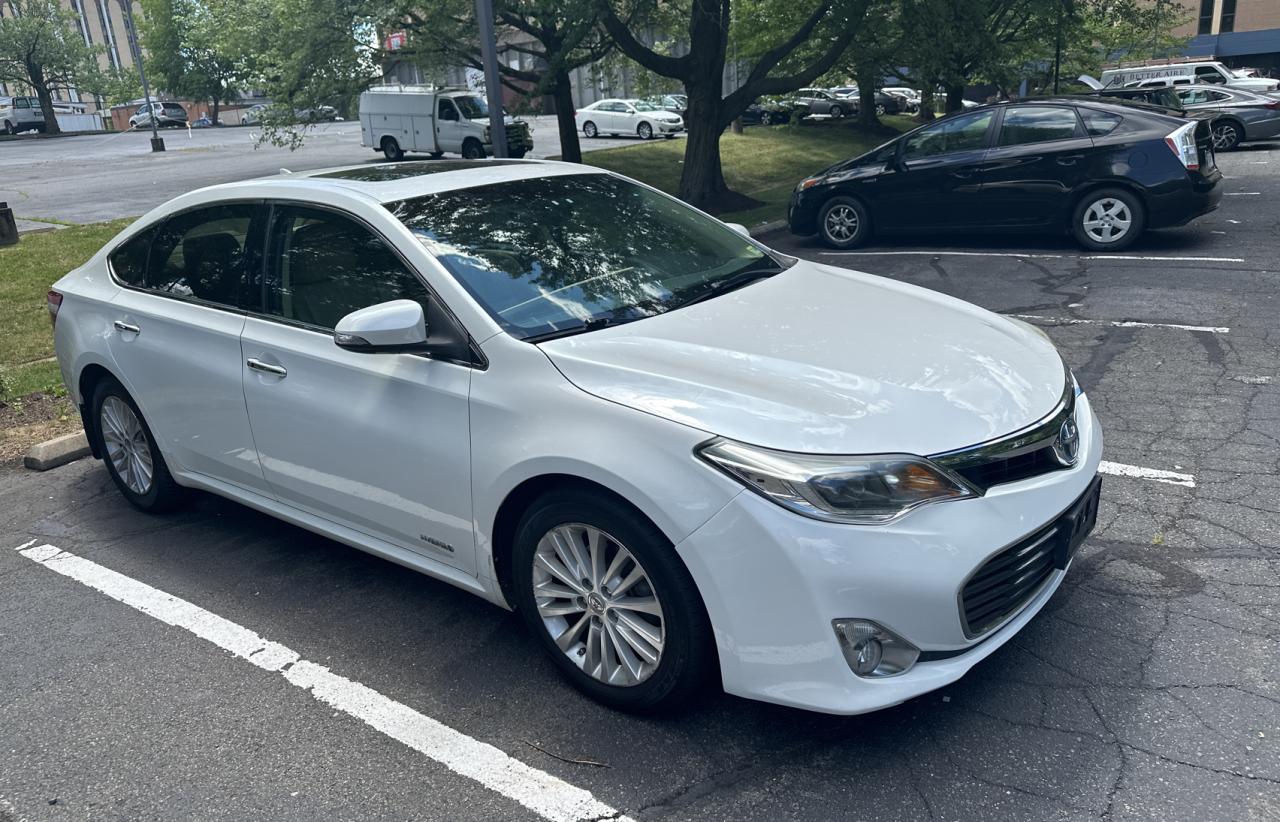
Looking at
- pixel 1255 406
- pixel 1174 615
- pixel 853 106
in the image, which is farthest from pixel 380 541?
pixel 853 106

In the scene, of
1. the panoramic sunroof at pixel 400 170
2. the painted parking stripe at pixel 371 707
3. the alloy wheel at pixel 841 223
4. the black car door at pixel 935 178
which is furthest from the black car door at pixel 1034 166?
the painted parking stripe at pixel 371 707

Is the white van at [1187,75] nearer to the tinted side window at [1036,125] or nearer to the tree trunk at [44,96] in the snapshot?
the tinted side window at [1036,125]

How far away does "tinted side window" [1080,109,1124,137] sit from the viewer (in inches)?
393

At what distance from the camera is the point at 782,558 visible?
2727mm

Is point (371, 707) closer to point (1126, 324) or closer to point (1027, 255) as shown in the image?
point (1126, 324)

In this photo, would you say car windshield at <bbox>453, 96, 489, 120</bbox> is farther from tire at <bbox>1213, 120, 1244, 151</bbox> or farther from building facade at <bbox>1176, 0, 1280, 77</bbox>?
building facade at <bbox>1176, 0, 1280, 77</bbox>

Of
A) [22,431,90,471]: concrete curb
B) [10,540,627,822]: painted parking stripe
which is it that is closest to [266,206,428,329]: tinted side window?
[10,540,627,822]: painted parking stripe

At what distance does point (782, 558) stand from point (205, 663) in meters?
2.25

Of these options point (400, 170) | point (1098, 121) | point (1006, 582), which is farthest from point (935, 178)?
point (1006, 582)

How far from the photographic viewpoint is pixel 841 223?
38.6ft

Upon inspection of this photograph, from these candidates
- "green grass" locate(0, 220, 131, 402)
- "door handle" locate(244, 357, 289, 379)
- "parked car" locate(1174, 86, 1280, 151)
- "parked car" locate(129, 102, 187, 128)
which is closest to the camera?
"door handle" locate(244, 357, 289, 379)

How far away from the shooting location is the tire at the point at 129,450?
4902 mm

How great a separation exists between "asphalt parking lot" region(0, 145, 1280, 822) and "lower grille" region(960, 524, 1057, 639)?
369mm

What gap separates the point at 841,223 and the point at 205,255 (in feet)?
27.9
